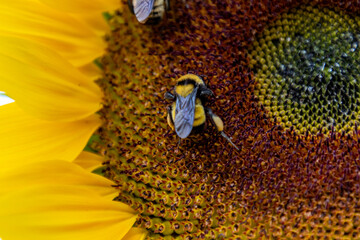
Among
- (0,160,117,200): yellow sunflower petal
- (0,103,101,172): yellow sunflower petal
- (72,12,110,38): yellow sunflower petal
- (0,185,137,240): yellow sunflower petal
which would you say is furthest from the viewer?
(72,12,110,38): yellow sunflower petal

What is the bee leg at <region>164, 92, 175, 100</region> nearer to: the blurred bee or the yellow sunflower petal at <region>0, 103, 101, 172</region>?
the blurred bee

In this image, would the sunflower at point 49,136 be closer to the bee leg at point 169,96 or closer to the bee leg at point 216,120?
the bee leg at point 169,96

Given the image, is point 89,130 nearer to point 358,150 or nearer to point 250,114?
point 250,114

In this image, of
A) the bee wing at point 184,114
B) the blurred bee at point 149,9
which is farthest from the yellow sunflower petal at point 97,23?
the bee wing at point 184,114

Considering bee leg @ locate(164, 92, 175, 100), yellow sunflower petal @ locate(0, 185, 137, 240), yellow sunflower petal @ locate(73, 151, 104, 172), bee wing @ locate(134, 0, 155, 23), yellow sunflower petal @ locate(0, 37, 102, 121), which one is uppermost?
bee wing @ locate(134, 0, 155, 23)

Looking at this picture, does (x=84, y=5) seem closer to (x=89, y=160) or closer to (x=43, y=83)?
(x=43, y=83)

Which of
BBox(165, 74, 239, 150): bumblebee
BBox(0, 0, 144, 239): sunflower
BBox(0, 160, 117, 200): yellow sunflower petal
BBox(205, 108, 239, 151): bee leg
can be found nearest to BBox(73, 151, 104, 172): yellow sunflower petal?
BBox(0, 0, 144, 239): sunflower

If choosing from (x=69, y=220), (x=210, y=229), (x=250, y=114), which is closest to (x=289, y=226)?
(x=210, y=229)

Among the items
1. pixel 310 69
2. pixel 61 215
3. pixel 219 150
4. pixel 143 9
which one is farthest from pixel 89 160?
pixel 310 69
